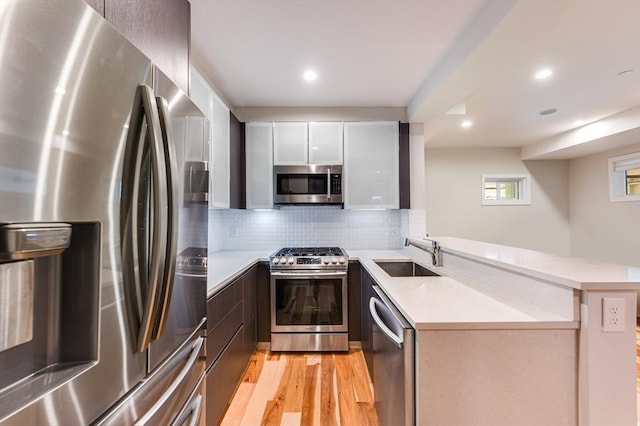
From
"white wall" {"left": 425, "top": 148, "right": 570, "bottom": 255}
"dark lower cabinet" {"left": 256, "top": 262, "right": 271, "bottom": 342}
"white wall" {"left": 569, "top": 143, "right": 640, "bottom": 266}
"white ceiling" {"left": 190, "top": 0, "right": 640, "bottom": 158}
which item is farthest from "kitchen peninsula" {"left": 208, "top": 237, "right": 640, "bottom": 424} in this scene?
"white wall" {"left": 569, "top": 143, "right": 640, "bottom": 266}

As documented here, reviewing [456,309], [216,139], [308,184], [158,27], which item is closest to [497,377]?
[456,309]

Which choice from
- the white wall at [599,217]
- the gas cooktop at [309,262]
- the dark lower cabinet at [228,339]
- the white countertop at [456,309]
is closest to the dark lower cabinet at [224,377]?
the dark lower cabinet at [228,339]

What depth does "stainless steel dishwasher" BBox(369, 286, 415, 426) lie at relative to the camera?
1155mm

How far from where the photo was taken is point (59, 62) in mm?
523

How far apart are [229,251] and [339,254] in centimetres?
134

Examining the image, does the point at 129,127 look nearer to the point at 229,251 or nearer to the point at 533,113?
the point at 229,251

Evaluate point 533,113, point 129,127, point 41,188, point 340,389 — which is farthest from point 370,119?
point 41,188

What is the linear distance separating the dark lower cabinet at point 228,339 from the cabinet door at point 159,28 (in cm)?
115

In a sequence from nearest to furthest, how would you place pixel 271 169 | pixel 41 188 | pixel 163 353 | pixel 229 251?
pixel 41 188 < pixel 163 353 < pixel 271 169 < pixel 229 251

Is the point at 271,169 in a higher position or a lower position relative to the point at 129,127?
higher

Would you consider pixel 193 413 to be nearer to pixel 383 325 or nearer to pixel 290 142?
pixel 383 325

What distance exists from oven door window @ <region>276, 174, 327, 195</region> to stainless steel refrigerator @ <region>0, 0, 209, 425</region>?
2166 millimetres

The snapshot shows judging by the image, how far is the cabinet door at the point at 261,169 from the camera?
122 inches

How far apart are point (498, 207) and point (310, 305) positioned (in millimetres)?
4299
